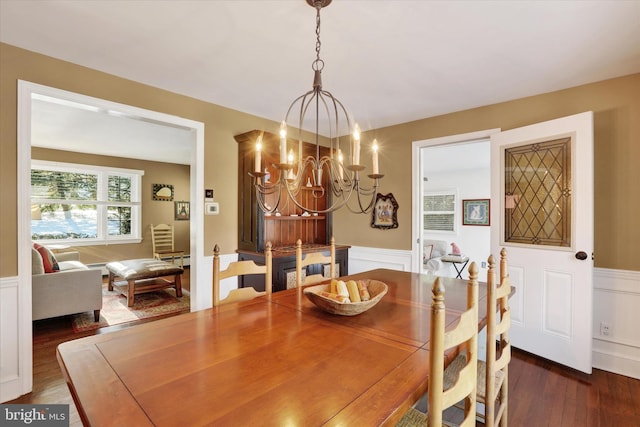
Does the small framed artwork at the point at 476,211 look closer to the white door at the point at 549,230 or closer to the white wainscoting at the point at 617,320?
the white door at the point at 549,230

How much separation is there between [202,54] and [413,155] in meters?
2.55

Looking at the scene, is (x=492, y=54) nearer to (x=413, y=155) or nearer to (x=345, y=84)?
(x=345, y=84)

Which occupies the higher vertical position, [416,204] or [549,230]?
[416,204]

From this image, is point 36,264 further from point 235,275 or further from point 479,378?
point 479,378

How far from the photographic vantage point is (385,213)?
4031 mm

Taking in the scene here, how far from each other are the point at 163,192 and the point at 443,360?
7.23m

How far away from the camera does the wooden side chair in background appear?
6.53 metres

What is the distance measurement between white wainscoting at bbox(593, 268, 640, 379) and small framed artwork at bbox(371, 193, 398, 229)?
6.55 feet

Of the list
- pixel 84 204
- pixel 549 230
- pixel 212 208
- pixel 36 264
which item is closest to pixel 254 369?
pixel 212 208

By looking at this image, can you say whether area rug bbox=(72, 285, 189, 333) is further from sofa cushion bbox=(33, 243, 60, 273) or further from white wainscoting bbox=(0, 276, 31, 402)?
white wainscoting bbox=(0, 276, 31, 402)

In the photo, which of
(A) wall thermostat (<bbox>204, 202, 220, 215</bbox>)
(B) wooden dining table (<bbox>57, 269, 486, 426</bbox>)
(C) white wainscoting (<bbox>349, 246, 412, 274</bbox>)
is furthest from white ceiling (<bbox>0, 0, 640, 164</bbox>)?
(C) white wainscoting (<bbox>349, 246, 412, 274</bbox>)

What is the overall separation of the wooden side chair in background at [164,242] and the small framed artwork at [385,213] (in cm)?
452

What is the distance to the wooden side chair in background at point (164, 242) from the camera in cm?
653

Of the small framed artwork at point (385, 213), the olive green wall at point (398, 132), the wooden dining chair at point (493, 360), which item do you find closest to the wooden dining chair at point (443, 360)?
the wooden dining chair at point (493, 360)
